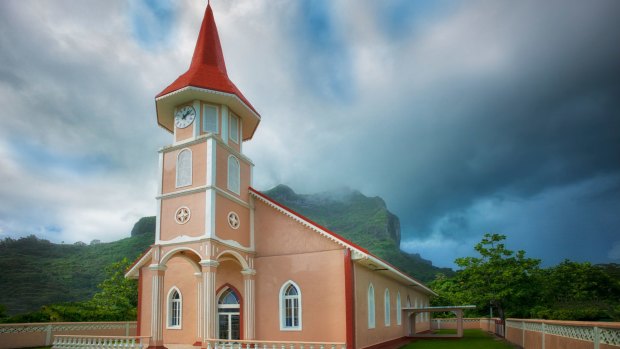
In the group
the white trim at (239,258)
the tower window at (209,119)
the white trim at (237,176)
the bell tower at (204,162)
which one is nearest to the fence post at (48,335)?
the bell tower at (204,162)

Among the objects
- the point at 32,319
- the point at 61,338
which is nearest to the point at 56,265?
the point at 32,319

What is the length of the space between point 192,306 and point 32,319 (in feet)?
32.3

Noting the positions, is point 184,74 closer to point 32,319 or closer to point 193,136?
point 193,136

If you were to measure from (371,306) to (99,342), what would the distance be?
35.8 feet

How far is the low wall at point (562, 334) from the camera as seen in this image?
9255mm

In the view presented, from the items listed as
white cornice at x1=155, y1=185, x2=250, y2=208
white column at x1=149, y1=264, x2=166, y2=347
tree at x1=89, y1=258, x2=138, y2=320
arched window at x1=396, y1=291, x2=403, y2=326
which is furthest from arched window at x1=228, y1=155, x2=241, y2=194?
tree at x1=89, y1=258, x2=138, y2=320

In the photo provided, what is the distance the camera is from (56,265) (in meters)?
64.4

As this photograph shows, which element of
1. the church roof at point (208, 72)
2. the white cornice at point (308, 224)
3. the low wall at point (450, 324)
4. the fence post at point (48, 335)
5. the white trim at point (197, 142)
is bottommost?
the low wall at point (450, 324)

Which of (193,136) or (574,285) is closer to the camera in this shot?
(193,136)

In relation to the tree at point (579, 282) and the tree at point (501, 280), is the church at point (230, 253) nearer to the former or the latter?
the tree at point (501, 280)

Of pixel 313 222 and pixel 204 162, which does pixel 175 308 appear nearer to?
pixel 204 162

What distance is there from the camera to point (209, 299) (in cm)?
1655

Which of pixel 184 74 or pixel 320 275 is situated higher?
pixel 184 74

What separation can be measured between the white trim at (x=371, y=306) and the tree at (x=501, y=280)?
10.2m
